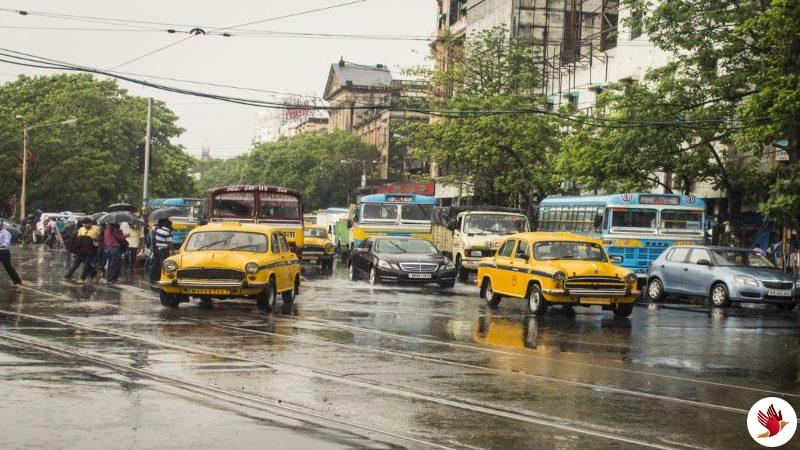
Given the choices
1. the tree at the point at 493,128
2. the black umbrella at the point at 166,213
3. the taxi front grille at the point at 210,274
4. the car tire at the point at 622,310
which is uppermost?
the tree at the point at 493,128

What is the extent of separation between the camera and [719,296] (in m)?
27.7

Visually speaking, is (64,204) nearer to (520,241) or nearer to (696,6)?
(696,6)

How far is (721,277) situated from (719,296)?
1.45ft

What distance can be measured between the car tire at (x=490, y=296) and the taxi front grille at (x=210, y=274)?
624 cm

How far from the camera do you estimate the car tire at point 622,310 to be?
74.9 ft

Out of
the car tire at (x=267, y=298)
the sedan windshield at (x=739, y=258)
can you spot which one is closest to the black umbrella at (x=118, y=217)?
the car tire at (x=267, y=298)

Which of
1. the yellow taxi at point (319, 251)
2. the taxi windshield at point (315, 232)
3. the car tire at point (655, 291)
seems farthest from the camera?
the taxi windshield at point (315, 232)

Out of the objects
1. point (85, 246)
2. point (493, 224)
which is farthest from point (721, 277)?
point (85, 246)

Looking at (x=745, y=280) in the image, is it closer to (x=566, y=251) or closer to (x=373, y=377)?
(x=566, y=251)

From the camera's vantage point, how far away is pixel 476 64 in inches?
2235

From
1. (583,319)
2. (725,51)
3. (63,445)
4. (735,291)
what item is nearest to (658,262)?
(735,291)

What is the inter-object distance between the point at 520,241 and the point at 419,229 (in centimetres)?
1625
